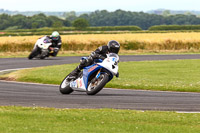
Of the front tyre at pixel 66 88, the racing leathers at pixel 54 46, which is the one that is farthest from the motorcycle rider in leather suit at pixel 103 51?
the racing leathers at pixel 54 46

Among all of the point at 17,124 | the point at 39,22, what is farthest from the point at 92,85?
the point at 39,22

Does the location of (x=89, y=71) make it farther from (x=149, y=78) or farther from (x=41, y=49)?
(x=41, y=49)

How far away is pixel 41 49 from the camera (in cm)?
3378

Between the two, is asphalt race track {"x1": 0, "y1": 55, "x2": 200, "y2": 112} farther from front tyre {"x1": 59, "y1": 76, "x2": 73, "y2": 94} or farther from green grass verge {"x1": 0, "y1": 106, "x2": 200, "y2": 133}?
green grass verge {"x1": 0, "y1": 106, "x2": 200, "y2": 133}

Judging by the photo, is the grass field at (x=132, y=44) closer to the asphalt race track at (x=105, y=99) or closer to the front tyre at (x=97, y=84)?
the asphalt race track at (x=105, y=99)

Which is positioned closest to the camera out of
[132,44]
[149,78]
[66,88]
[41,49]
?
[66,88]

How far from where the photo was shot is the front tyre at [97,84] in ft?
46.3

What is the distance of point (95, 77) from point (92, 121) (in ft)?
14.7

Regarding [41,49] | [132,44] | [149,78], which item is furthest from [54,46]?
[149,78]

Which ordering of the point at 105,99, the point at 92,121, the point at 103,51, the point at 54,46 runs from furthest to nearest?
the point at 54,46
the point at 103,51
the point at 105,99
the point at 92,121

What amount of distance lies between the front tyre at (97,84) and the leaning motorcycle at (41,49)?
19.0 m

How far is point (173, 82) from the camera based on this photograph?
62.7 feet

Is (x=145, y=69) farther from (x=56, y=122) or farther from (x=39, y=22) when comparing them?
(x=39, y=22)

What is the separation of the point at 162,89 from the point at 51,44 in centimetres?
1756
